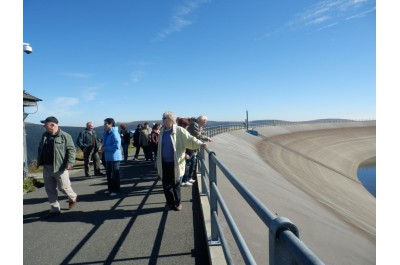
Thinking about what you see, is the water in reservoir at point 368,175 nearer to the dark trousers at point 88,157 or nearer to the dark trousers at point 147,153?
the dark trousers at point 147,153

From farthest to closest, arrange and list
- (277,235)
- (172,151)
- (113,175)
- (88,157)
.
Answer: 1. (88,157)
2. (113,175)
3. (172,151)
4. (277,235)

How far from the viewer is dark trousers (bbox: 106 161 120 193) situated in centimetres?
664

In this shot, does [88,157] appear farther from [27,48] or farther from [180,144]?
[180,144]

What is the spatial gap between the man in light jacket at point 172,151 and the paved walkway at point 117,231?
2.08 feet

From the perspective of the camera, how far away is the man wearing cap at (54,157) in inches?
211

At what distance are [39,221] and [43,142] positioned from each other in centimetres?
155

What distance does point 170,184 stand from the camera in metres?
5.41

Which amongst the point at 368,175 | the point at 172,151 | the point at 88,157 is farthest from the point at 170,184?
the point at 368,175

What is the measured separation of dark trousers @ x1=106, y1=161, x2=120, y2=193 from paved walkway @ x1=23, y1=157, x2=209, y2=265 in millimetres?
299

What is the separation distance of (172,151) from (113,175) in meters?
2.27

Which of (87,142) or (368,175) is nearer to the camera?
(87,142)

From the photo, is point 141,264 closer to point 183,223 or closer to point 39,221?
point 183,223
